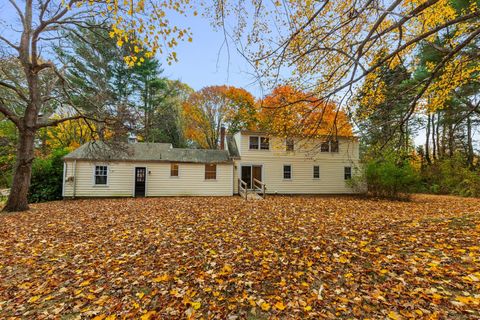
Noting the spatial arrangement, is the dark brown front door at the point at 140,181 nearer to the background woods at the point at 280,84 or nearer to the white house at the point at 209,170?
the white house at the point at 209,170

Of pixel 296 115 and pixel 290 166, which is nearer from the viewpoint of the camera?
pixel 296 115

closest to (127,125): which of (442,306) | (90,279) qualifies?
(90,279)

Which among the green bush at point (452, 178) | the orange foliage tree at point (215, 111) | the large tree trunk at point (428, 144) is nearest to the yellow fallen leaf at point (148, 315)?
the green bush at point (452, 178)

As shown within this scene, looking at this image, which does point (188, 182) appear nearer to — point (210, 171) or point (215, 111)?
point (210, 171)

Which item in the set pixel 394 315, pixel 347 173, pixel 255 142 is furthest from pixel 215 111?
pixel 394 315

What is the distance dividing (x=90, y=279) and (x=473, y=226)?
8019mm

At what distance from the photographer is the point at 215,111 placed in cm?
2577

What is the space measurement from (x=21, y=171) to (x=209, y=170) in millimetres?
9978

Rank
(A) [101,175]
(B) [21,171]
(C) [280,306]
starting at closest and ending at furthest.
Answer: (C) [280,306], (B) [21,171], (A) [101,175]

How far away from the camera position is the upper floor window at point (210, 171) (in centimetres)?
1642

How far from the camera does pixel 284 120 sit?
8.35 metres

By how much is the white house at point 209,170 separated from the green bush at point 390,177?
156 centimetres

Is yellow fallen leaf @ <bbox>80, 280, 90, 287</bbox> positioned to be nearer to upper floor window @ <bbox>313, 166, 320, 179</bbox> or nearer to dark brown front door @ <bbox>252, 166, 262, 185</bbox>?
dark brown front door @ <bbox>252, 166, 262, 185</bbox>

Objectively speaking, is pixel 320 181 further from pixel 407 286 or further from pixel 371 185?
pixel 407 286
